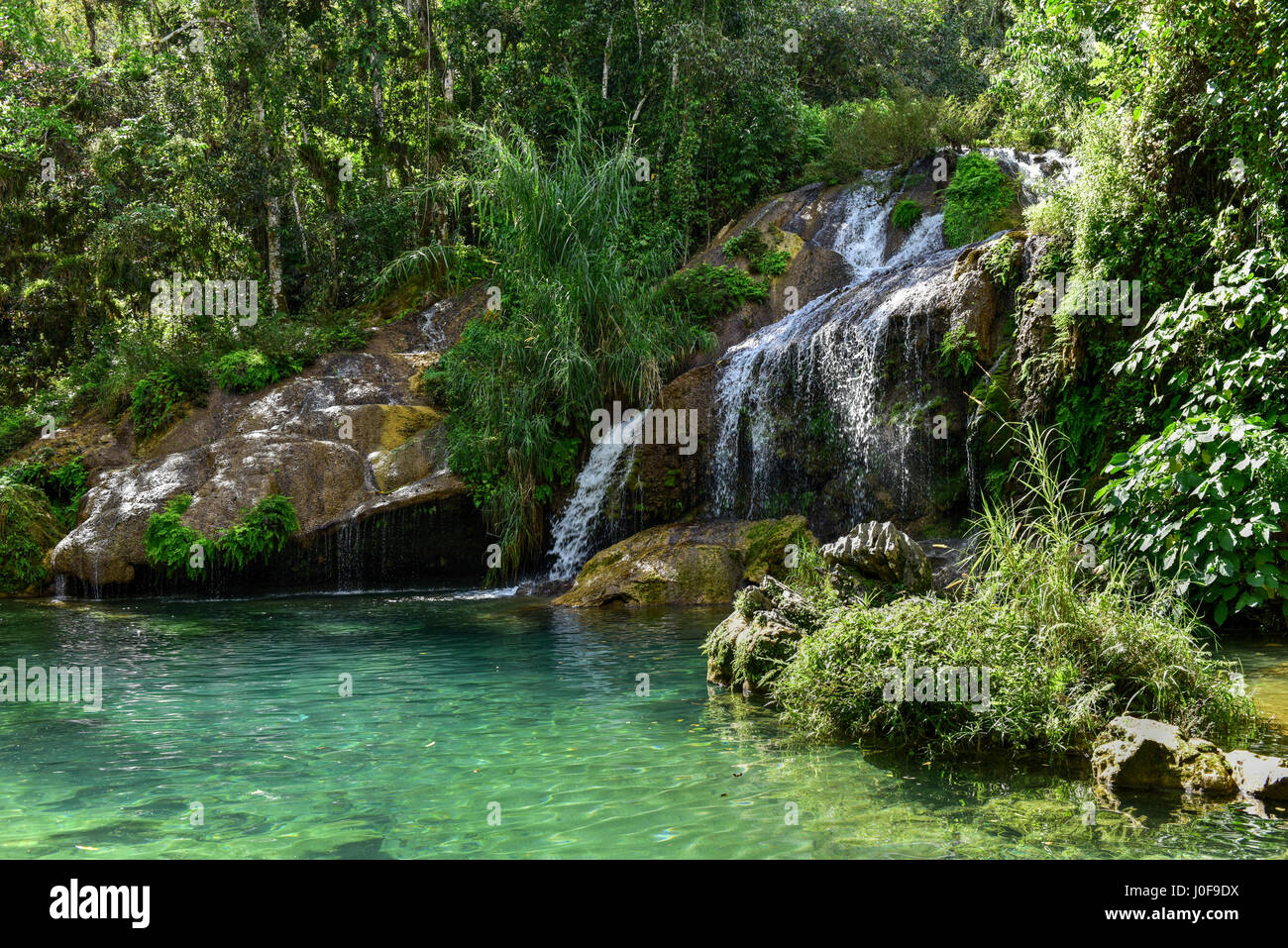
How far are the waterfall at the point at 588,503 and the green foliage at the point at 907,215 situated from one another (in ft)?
23.7

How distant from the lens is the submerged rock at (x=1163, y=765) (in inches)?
151

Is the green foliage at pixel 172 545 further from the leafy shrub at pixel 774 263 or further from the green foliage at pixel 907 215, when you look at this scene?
the green foliage at pixel 907 215

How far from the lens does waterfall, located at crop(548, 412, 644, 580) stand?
1273cm

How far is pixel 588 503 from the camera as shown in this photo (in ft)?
42.2

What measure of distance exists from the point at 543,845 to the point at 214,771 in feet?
6.52

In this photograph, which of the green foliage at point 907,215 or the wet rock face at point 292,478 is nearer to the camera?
the wet rock face at point 292,478

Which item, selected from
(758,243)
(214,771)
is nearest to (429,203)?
(758,243)

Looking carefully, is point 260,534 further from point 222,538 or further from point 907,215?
point 907,215

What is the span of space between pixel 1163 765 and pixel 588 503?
949cm

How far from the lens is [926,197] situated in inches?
678

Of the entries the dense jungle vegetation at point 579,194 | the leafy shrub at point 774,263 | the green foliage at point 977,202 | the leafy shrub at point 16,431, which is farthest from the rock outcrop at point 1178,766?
the leafy shrub at point 16,431

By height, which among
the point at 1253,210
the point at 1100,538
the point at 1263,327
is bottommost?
the point at 1100,538

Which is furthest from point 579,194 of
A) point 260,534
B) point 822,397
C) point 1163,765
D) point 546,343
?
point 1163,765
